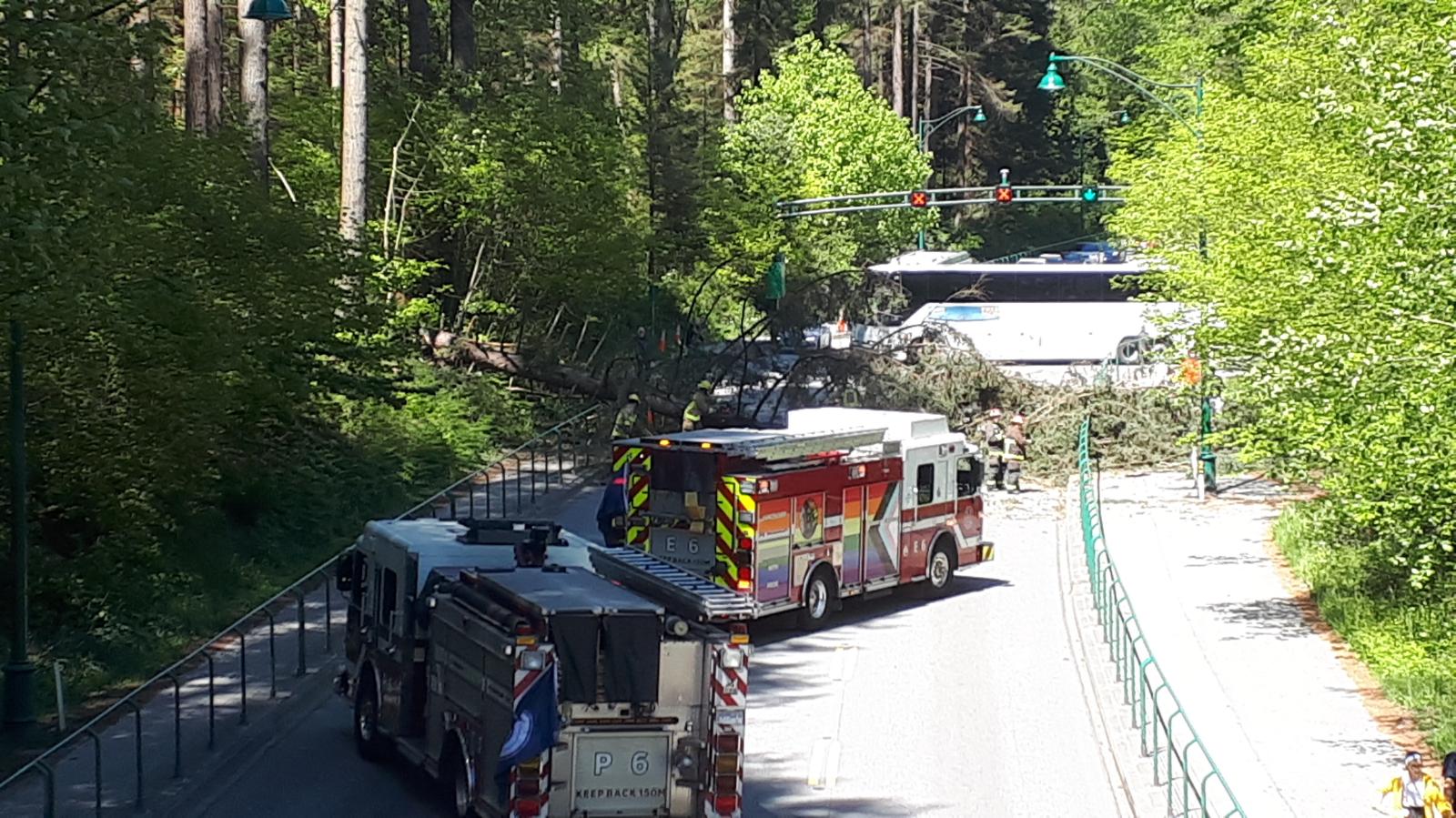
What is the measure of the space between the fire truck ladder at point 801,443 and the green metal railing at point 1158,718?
A: 3799 mm

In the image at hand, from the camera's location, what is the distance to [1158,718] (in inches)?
641

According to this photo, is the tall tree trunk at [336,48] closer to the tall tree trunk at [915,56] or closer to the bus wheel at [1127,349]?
the bus wheel at [1127,349]

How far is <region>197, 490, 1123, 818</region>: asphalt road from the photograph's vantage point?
51.8 ft

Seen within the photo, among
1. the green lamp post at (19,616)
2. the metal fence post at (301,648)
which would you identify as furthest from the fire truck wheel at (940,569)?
the green lamp post at (19,616)

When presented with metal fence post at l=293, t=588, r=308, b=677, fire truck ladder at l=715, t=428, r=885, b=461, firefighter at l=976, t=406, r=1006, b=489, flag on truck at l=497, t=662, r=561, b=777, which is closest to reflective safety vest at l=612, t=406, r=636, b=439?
firefighter at l=976, t=406, r=1006, b=489

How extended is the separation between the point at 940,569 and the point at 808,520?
4046 millimetres

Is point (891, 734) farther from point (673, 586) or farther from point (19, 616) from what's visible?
point (19, 616)

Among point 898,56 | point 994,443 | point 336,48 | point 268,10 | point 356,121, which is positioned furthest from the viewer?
point 898,56

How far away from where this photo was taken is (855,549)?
2402 centimetres

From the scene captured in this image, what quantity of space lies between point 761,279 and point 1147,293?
21812 millimetres

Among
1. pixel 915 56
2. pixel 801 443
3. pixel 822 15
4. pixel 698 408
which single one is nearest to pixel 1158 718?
pixel 801 443

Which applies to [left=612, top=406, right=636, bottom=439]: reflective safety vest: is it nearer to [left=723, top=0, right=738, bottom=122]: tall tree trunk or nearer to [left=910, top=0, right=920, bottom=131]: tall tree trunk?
[left=723, top=0, right=738, bottom=122]: tall tree trunk

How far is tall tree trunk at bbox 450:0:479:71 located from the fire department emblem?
76.9 feet

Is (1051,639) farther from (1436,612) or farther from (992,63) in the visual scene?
(992,63)
